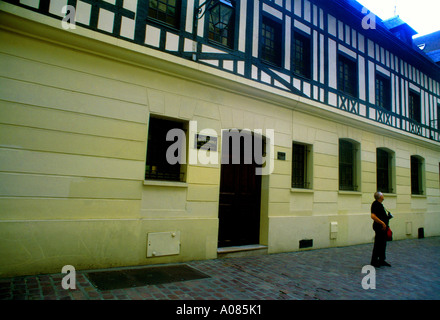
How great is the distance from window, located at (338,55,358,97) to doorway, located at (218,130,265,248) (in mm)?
4619

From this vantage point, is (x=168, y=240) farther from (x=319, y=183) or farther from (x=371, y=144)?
(x=371, y=144)

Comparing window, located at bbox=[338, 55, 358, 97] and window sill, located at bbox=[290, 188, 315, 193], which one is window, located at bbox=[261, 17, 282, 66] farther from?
window sill, located at bbox=[290, 188, 315, 193]

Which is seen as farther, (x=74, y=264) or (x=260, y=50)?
(x=260, y=50)

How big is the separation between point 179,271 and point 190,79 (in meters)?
4.07

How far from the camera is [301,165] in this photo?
27.7 ft

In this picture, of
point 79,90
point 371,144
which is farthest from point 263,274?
point 371,144

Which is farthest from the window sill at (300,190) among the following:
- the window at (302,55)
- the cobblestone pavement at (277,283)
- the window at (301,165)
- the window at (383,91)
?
the window at (383,91)

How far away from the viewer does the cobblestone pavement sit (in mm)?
3757

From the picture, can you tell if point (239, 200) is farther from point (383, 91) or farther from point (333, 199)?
point (383, 91)

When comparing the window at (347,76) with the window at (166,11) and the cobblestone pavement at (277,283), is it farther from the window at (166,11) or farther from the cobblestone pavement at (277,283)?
the window at (166,11)

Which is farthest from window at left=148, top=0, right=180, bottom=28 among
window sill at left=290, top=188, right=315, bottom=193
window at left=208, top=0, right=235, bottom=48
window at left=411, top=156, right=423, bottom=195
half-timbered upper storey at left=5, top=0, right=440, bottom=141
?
window at left=411, top=156, right=423, bottom=195

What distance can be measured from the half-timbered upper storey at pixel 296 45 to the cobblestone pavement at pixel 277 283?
170 inches

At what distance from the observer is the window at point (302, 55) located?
8633mm

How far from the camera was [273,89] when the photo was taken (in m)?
7.34
